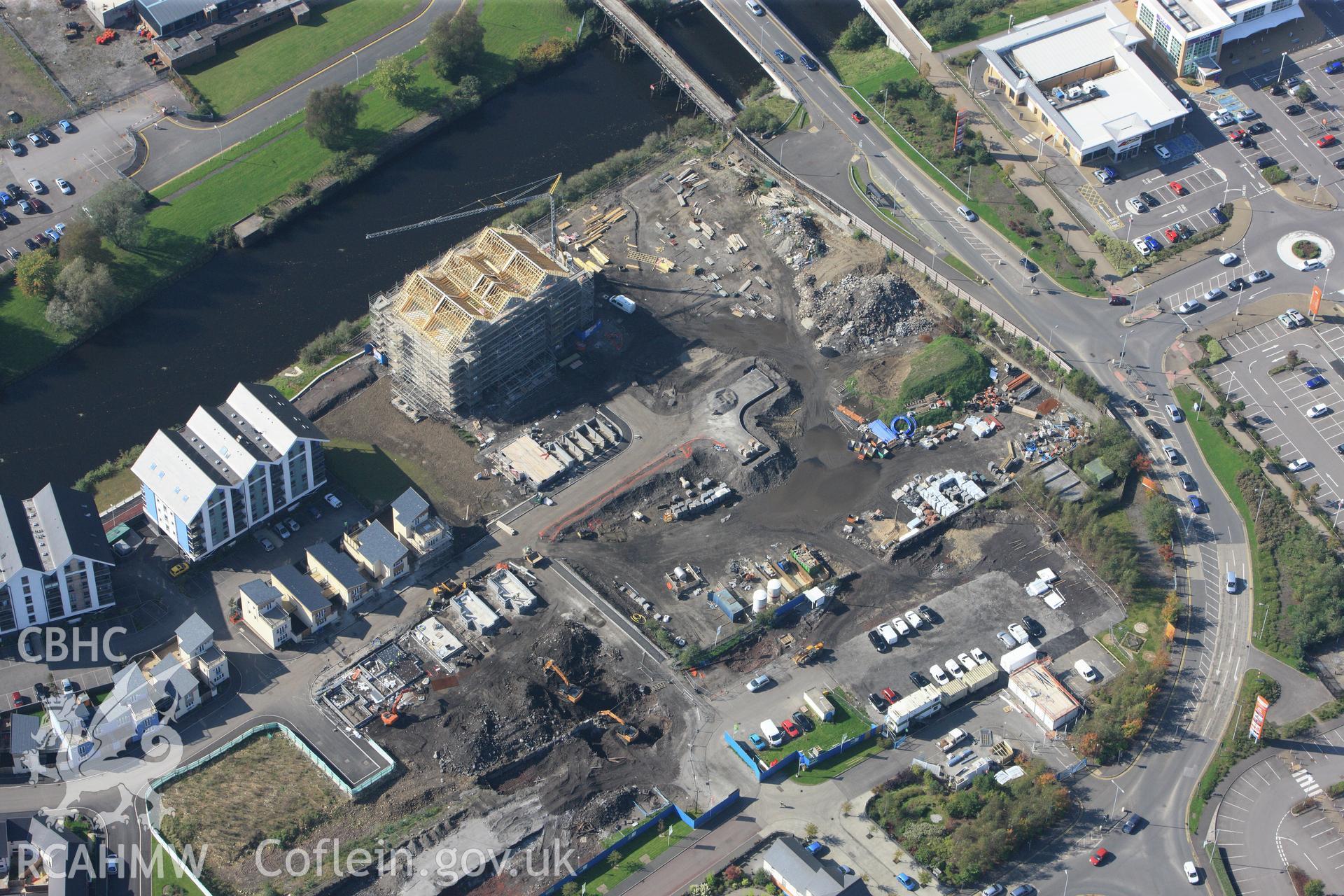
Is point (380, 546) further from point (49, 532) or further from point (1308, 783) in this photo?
point (1308, 783)

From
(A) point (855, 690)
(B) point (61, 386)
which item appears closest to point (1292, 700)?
(A) point (855, 690)

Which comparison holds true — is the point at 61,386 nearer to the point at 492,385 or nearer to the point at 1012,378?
the point at 492,385

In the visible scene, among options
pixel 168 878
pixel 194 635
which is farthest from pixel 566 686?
pixel 168 878

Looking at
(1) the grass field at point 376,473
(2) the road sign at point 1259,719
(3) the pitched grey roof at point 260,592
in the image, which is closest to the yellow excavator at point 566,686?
(1) the grass field at point 376,473

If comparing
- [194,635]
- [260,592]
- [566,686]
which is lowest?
[566,686]

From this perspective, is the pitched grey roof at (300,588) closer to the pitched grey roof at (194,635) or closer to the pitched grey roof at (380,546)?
the pitched grey roof at (380,546)

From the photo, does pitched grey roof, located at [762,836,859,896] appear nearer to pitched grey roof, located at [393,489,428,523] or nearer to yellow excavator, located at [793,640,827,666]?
yellow excavator, located at [793,640,827,666]
